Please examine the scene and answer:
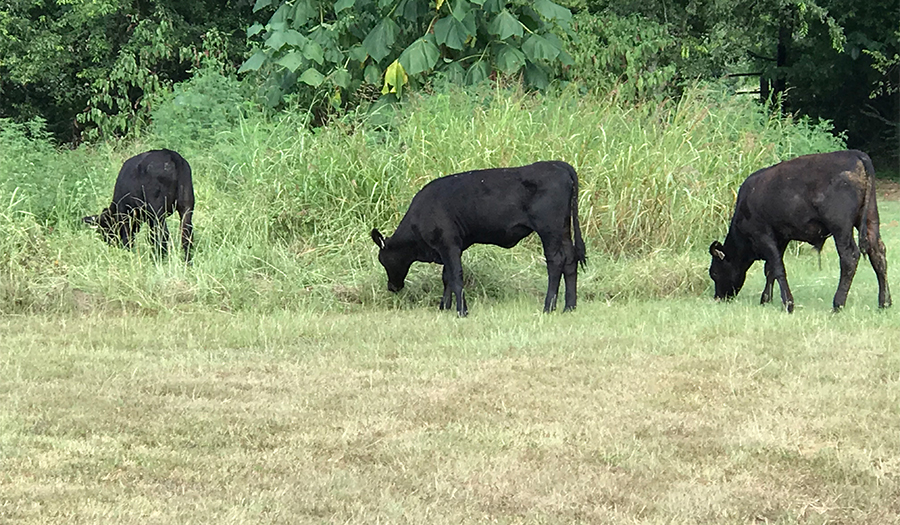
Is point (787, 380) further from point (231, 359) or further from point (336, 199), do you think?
point (336, 199)

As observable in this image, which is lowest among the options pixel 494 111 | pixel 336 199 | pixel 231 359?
pixel 231 359

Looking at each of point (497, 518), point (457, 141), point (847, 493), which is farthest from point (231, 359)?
point (457, 141)

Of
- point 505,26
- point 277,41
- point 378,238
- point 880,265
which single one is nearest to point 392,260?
point 378,238

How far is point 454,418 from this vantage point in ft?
17.9

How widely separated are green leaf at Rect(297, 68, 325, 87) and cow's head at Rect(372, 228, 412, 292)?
542 cm

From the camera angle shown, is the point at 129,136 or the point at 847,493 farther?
the point at 129,136

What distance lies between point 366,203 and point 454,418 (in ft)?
18.7

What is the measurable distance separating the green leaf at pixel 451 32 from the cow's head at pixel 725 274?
579 cm

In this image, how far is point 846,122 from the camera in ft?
89.6

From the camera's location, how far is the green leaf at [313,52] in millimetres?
14328

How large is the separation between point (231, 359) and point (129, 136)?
39.5 ft

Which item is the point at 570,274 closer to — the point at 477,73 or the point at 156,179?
the point at 156,179

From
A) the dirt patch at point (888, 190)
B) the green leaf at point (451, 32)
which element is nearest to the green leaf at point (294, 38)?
the green leaf at point (451, 32)

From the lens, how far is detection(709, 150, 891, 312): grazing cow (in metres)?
8.22
